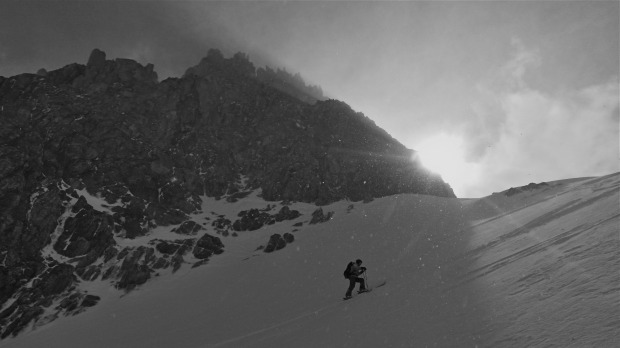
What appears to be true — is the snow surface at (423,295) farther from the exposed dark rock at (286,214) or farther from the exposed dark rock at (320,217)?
the exposed dark rock at (286,214)

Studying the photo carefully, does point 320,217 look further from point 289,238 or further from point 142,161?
point 142,161

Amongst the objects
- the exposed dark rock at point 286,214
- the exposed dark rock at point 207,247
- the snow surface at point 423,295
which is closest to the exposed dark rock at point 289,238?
the snow surface at point 423,295

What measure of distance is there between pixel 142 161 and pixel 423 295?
9003cm

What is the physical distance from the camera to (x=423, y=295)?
12.3 m

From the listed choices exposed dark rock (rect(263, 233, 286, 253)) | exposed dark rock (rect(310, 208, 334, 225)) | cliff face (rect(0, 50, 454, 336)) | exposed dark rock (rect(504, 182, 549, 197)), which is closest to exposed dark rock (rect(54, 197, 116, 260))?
cliff face (rect(0, 50, 454, 336))

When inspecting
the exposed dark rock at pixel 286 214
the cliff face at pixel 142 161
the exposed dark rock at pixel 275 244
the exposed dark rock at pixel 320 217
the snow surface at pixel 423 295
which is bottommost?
the snow surface at pixel 423 295

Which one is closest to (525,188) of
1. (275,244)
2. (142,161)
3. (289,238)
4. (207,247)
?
(289,238)

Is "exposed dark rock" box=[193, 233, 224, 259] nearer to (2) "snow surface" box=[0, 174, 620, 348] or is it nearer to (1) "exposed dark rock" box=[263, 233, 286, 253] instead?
(1) "exposed dark rock" box=[263, 233, 286, 253]

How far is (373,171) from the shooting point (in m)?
94.7

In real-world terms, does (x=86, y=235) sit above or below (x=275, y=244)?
above

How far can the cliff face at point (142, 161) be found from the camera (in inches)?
2544

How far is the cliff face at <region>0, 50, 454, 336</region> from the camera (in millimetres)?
64625

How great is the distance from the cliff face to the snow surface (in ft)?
52.7

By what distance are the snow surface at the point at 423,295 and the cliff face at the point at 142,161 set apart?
16.1 m
